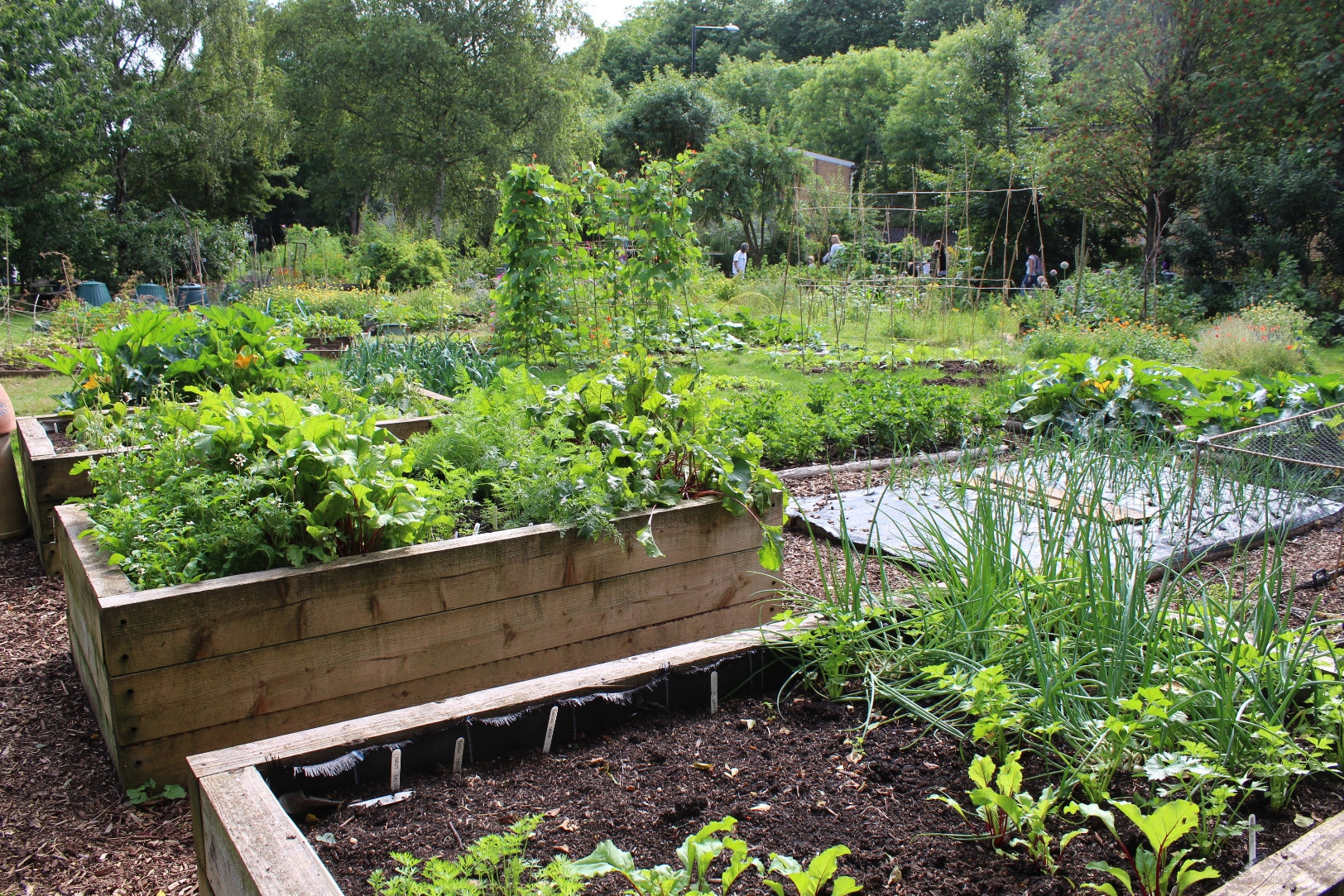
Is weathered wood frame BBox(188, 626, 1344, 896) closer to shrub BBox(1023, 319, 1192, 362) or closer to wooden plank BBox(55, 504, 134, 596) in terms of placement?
wooden plank BBox(55, 504, 134, 596)

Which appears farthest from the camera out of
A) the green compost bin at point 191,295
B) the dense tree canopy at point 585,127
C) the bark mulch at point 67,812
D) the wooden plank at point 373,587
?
the dense tree canopy at point 585,127

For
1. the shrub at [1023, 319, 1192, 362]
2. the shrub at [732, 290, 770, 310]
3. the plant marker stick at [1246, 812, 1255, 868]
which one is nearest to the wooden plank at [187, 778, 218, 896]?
the plant marker stick at [1246, 812, 1255, 868]

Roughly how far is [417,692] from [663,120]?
112 ft

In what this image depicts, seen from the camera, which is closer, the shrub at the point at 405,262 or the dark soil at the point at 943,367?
the dark soil at the point at 943,367

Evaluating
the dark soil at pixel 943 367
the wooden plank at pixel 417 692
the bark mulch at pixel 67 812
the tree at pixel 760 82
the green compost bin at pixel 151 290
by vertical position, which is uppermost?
the tree at pixel 760 82

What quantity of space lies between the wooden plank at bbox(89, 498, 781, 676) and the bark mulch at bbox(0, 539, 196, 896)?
410 mm

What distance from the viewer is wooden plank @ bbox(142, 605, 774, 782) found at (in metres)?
2.31

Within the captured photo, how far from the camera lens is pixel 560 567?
9.02 feet

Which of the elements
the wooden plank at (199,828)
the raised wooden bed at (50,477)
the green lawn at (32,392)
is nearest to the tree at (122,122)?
the green lawn at (32,392)

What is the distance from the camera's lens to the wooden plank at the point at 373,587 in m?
2.22

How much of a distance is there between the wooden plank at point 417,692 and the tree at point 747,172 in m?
24.4

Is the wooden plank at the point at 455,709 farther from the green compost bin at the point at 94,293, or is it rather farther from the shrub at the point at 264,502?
the green compost bin at the point at 94,293

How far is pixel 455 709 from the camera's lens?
6.01 ft

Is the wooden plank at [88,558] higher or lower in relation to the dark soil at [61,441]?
lower
